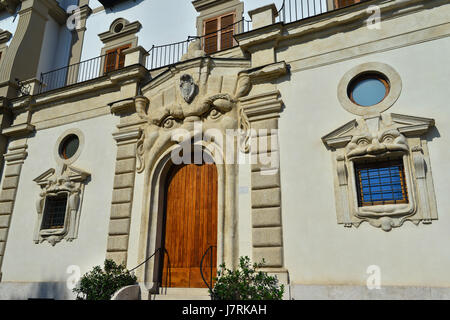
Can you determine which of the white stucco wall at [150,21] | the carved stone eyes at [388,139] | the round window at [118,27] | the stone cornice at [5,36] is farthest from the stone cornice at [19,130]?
the carved stone eyes at [388,139]

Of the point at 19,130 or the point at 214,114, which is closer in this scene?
the point at 214,114

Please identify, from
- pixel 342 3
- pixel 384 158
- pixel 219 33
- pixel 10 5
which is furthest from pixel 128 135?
pixel 10 5

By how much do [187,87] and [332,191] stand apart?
15.7ft

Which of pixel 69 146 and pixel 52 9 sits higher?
pixel 52 9

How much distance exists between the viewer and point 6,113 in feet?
44.6

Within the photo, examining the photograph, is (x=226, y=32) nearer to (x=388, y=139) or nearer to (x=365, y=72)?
(x=365, y=72)

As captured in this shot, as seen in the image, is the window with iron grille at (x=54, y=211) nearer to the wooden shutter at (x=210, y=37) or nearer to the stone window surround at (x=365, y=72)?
the wooden shutter at (x=210, y=37)

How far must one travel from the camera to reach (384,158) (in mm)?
7754

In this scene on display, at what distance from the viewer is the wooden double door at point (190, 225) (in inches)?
363

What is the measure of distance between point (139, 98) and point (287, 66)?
432cm

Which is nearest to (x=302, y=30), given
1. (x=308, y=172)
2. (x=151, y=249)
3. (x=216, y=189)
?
(x=308, y=172)

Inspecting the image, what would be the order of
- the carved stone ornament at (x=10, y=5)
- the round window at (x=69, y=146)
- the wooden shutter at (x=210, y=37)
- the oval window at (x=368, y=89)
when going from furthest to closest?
the carved stone ornament at (x=10, y=5), the wooden shutter at (x=210, y=37), the round window at (x=69, y=146), the oval window at (x=368, y=89)

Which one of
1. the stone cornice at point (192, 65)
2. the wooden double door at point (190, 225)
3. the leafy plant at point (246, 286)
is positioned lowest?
the leafy plant at point (246, 286)

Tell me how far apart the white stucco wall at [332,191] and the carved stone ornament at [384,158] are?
15 cm
